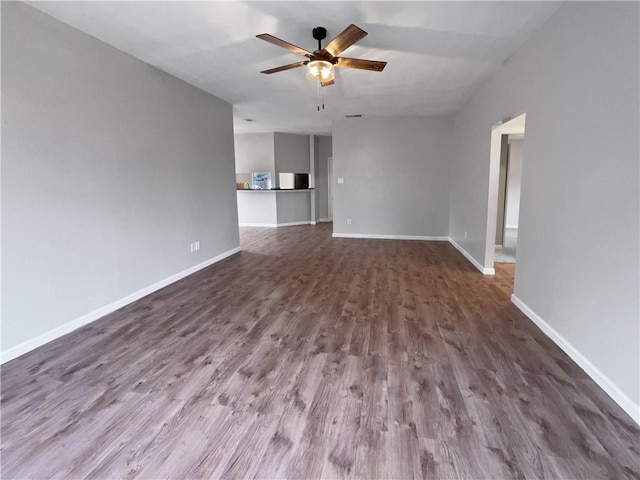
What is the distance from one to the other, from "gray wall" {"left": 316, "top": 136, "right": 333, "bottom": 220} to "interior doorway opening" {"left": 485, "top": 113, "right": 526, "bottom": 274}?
486cm

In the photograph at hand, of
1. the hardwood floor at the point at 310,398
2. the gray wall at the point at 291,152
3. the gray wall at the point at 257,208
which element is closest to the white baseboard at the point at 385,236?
the gray wall at the point at 257,208

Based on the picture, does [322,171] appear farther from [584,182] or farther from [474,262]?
[584,182]

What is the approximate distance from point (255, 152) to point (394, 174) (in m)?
4.09

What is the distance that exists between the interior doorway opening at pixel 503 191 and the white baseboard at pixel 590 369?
1.07 m

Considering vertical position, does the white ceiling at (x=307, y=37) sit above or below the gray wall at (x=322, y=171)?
above

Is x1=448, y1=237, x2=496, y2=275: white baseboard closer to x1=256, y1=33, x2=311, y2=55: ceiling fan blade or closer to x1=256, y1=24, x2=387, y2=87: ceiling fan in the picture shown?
x1=256, y1=24, x2=387, y2=87: ceiling fan

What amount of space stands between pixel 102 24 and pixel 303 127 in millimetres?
5648

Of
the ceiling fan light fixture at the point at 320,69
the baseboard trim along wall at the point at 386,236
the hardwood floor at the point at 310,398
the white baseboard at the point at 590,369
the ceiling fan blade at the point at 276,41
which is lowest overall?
the hardwood floor at the point at 310,398

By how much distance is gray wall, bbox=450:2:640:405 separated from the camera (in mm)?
1753

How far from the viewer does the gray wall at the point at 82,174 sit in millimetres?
2316

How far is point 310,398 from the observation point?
187cm

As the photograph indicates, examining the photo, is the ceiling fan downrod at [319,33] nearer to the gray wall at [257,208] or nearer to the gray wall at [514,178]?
the gray wall at [257,208]

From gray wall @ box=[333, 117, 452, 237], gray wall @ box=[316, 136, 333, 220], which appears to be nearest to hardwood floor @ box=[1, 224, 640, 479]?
gray wall @ box=[333, 117, 452, 237]

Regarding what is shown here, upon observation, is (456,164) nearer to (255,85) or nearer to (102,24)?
(255,85)
